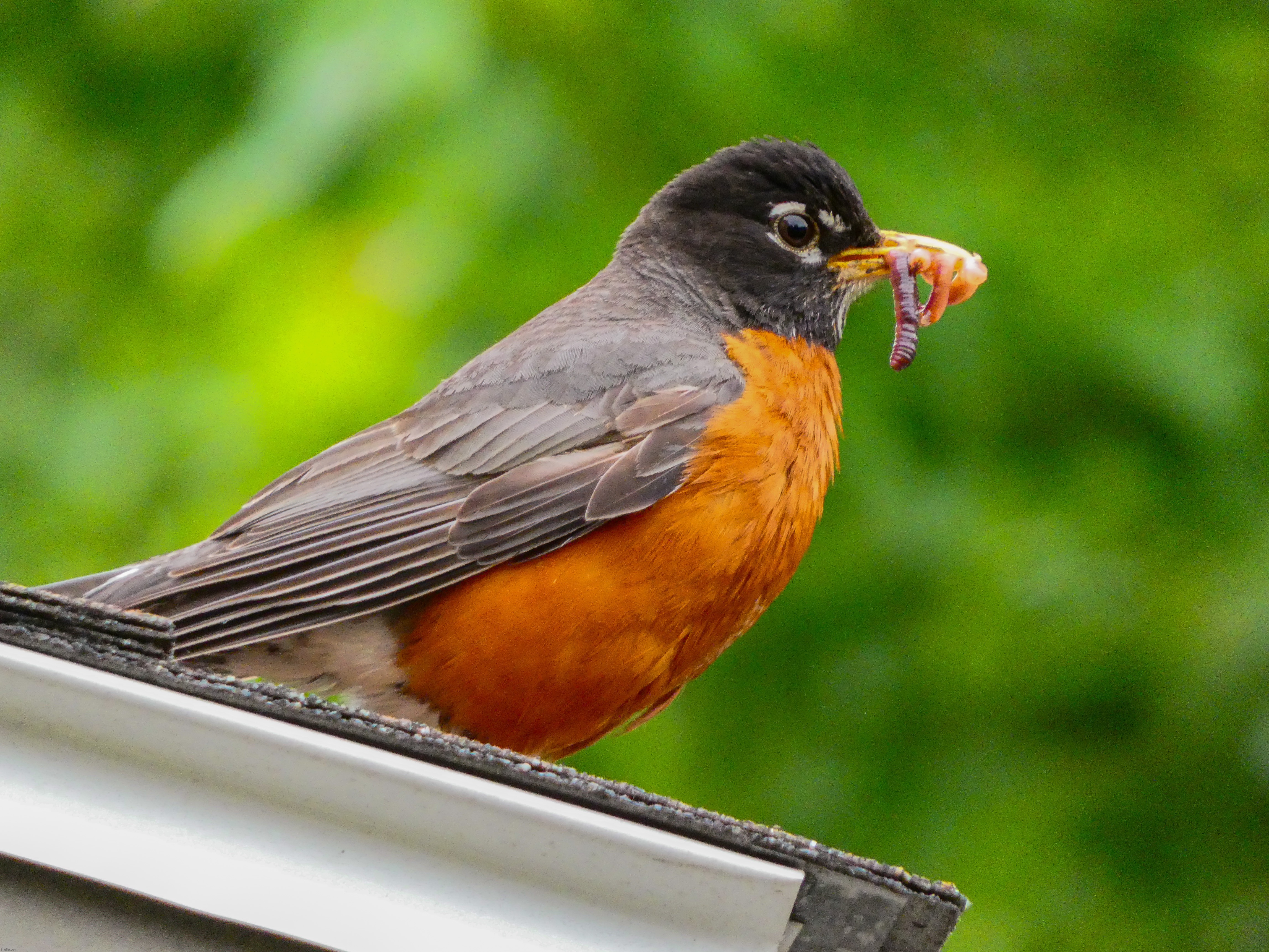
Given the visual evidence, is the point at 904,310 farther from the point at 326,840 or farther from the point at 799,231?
the point at 326,840

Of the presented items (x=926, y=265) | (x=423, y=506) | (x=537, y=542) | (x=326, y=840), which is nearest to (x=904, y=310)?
(x=926, y=265)

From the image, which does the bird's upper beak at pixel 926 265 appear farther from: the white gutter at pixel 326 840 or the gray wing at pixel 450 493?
the white gutter at pixel 326 840

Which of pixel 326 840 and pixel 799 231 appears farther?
pixel 799 231

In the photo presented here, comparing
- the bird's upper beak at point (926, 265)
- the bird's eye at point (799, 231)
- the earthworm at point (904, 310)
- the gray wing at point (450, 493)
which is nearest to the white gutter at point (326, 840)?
the gray wing at point (450, 493)

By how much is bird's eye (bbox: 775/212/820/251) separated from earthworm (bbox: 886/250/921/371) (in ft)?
0.70

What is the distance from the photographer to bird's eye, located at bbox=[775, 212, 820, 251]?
3.71 meters

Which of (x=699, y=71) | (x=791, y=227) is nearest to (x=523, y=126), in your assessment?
(x=699, y=71)

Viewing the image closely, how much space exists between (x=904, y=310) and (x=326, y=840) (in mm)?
2275

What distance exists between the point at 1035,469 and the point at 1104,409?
0.89ft

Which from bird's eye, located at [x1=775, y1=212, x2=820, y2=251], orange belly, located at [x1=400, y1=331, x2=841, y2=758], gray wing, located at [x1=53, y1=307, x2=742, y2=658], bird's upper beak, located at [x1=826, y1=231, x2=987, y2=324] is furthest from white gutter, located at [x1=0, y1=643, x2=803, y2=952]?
bird's eye, located at [x1=775, y1=212, x2=820, y2=251]

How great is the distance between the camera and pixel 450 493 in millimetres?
2969

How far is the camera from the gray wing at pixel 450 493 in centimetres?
266

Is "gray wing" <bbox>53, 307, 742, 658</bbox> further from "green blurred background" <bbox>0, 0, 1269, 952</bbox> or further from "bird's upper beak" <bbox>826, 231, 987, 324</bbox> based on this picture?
"bird's upper beak" <bbox>826, 231, 987, 324</bbox>

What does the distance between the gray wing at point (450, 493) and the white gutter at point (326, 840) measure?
1.03 meters
